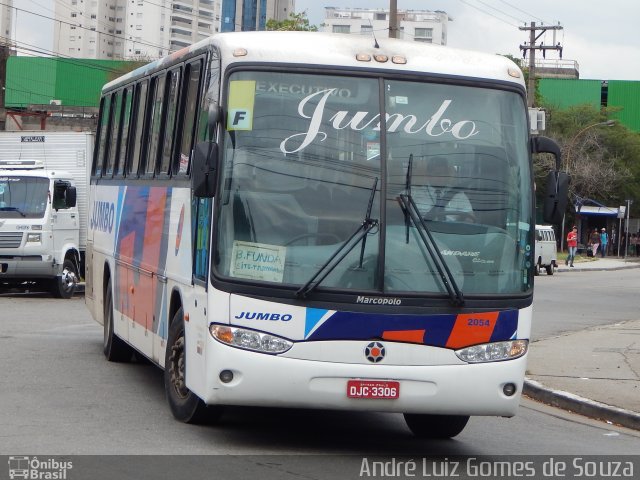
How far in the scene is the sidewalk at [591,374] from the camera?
1223cm

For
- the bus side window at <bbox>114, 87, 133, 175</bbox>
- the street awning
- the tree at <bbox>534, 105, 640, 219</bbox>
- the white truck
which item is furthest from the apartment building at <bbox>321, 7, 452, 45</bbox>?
the bus side window at <bbox>114, 87, 133, 175</bbox>

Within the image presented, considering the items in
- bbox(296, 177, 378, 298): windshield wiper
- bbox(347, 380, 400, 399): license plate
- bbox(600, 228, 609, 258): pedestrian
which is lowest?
bbox(600, 228, 609, 258): pedestrian

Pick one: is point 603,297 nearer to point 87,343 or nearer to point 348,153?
point 87,343

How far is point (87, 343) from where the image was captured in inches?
617

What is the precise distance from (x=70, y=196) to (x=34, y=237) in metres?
1.07

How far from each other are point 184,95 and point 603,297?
23.5 meters

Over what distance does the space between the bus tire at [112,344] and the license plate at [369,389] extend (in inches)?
225

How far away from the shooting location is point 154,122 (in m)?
11.8

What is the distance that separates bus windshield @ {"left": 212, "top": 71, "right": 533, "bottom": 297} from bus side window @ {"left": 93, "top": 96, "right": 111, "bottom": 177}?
6492 mm

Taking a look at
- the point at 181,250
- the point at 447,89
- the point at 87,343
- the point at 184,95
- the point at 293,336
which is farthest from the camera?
the point at 87,343

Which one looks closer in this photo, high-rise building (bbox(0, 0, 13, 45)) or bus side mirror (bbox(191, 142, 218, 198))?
bus side mirror (bbox(191, 142, 218, 198))

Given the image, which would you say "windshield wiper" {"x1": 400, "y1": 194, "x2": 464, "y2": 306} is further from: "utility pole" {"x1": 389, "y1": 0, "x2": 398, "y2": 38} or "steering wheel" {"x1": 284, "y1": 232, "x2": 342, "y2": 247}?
"utility pole" {"x1": 389, "y1": 0, "x2": 398, "y2": 38}

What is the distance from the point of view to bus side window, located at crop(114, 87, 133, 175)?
13.4 meters

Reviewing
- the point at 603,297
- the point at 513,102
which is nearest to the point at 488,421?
the point at 513,102
